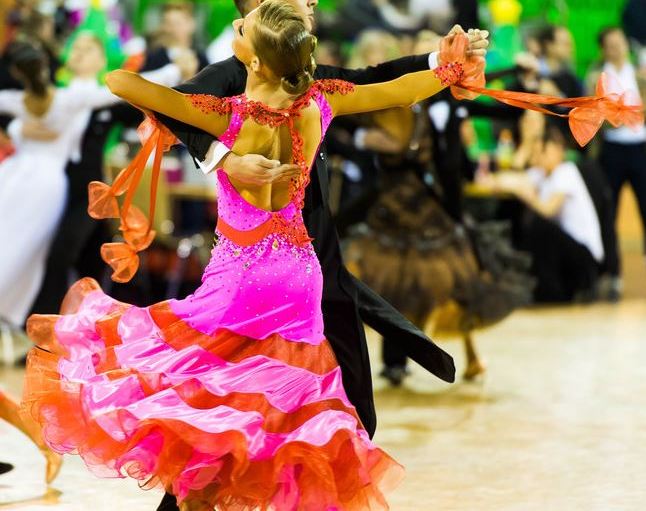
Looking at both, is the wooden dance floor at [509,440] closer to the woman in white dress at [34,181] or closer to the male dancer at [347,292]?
the woman in white dress at [34,181]

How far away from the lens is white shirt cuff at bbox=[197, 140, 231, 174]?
3479 millimetres

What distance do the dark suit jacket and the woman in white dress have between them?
317 cm

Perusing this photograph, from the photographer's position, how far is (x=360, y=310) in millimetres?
4070

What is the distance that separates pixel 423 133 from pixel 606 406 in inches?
61.2

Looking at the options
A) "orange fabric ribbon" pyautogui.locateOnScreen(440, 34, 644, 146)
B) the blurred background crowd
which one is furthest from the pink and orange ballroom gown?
the blurred background crowd

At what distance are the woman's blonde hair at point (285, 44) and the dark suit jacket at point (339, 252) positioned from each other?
0.34 meters

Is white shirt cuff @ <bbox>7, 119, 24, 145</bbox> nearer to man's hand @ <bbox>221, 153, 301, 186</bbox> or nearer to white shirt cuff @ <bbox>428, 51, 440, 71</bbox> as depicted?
white shirt cuff @ <bbox>428, 51, 440, 71</bbox>

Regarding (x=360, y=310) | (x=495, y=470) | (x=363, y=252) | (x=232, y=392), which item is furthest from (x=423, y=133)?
(x=232, y=392)

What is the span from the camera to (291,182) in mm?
3545

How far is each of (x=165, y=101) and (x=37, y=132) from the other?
3.86 metres

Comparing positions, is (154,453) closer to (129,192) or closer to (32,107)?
(129,192)

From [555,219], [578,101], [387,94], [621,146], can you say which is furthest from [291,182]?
[621,146]

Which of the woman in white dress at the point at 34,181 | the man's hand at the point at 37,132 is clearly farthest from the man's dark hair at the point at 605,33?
the man's hand at the point at 37,132

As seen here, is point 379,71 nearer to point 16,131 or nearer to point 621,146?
point 16,131
